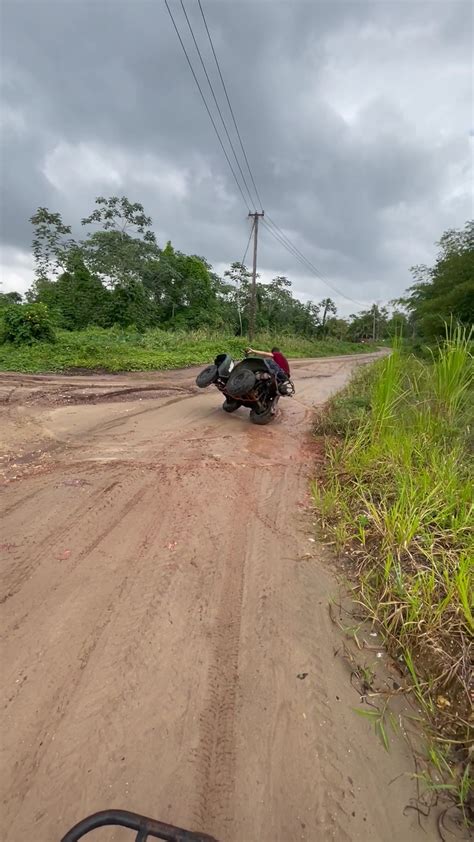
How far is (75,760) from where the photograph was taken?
1.38 meters

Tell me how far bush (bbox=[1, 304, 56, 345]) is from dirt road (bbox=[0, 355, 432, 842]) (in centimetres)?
970

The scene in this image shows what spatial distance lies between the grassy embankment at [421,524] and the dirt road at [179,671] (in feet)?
0.84

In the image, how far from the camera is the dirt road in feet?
4.26

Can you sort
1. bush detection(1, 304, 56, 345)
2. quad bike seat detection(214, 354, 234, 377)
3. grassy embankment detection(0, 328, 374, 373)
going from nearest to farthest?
quad bike seat detection(214, 354, 234, 377) < grassy embankment detection(0, 328, 374, 373) < bush detection(1, 304, 56, 345)

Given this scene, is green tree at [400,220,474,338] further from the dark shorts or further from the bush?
the bush

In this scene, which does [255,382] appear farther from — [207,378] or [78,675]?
[78,675]

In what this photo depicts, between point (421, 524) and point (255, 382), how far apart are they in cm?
329

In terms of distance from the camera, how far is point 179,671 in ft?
5.75

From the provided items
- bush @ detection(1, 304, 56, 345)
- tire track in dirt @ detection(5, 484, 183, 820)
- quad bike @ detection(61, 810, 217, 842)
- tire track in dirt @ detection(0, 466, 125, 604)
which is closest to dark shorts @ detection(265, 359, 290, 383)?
tire track in dirt @ detection(0, 466, 125, 604)

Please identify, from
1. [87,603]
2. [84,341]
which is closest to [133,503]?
[87,603]

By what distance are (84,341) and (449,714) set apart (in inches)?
530

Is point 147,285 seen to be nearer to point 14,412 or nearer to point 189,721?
point 14,412

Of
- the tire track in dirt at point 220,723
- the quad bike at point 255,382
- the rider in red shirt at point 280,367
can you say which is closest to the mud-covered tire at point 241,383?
the quad bike at point 255,382

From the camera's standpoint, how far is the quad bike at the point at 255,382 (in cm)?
569
